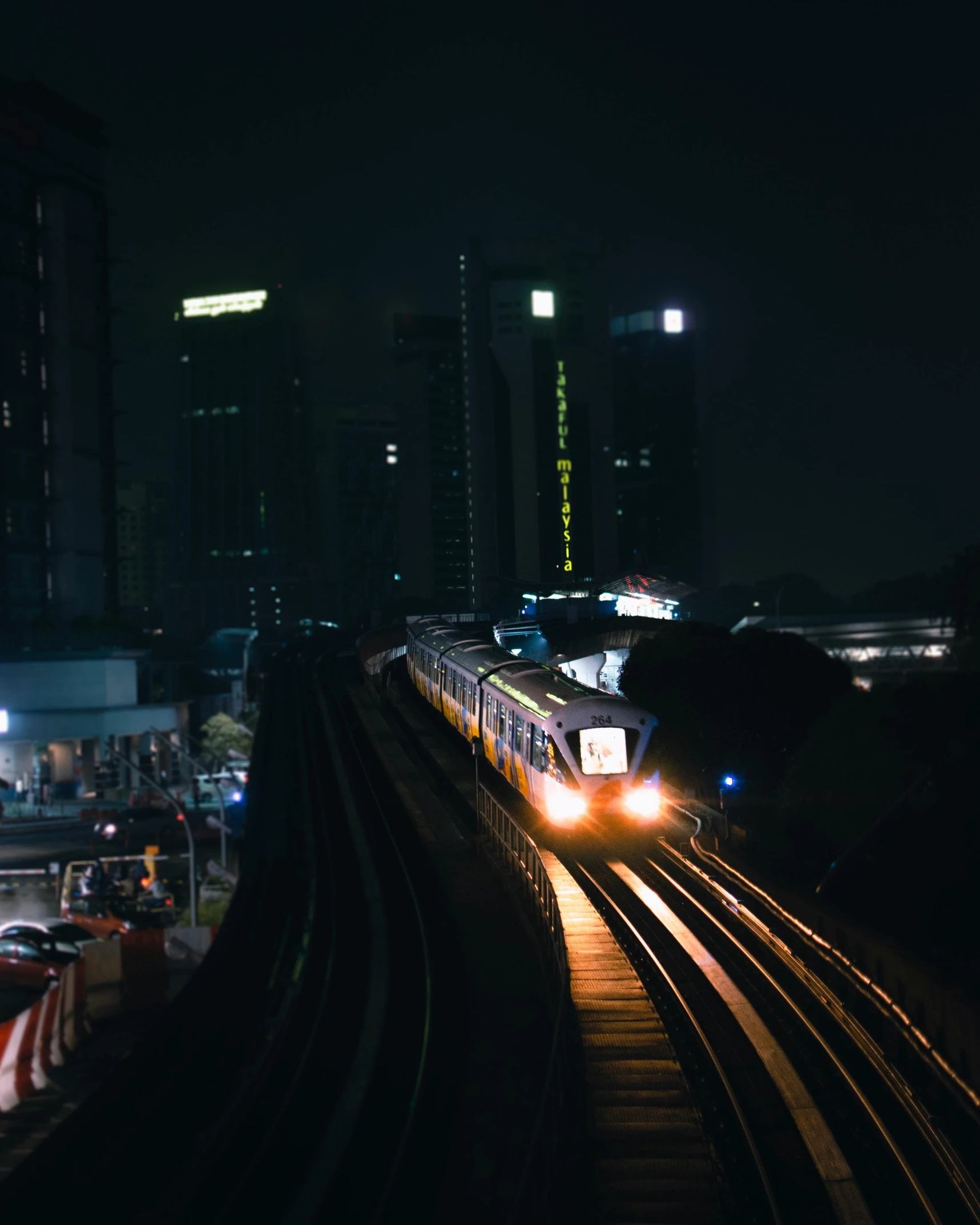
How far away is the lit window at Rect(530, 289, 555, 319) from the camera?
187 m

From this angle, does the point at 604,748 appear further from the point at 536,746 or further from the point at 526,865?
the point at 526,865

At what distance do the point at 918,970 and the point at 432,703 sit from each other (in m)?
35.2

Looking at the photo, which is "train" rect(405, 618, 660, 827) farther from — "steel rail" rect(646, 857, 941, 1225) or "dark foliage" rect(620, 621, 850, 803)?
"dark foliage" rect(620, 621, 850, 803)

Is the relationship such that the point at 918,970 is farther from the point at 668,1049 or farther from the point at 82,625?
the point at 82,625

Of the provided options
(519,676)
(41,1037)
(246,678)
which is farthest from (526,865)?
(246,678)

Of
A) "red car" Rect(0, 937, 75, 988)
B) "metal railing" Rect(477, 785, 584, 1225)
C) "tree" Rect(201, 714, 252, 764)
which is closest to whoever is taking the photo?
"metal railing" Rect(477, 785, 584, 1225)

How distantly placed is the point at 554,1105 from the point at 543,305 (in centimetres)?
18464

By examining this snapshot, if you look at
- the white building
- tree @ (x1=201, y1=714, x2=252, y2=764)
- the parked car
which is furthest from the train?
tree @ (x1=201, y1=714, x2=252, y2=764)

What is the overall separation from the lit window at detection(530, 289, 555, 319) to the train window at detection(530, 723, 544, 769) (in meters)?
168

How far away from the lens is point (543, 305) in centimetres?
18775

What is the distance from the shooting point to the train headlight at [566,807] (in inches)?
1040

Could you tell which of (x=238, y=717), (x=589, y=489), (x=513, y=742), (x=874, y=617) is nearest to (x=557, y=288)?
(x=589, y=489)

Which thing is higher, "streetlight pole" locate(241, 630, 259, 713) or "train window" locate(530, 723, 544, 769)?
"train window" locate(530, 723, 544, 769)

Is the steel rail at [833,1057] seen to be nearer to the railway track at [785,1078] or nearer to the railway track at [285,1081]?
the railway track at [785,1078]
